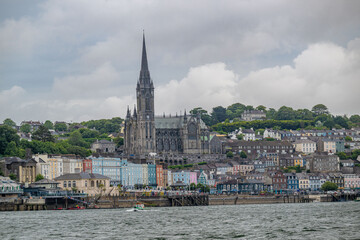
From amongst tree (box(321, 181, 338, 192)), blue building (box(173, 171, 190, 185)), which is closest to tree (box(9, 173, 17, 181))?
blue building (box(173, 171, 190, 185))

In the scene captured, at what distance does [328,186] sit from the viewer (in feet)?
528

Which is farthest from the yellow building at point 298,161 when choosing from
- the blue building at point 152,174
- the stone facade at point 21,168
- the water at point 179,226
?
the water at point 179,226

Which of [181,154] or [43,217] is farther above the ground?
[181,154]

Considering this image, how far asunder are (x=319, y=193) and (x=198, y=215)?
6552cm

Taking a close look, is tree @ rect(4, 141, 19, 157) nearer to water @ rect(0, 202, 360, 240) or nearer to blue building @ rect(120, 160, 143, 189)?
blue building @ rect(120, 160, 143, 189)

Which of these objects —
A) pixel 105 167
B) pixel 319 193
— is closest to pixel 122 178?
pixel 105 167

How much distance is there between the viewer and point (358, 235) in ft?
207

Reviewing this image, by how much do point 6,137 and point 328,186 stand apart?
6227cm

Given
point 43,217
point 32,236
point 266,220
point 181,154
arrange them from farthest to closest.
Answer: point 181,154 < point 43,217 < point 266,220 < point 32,236

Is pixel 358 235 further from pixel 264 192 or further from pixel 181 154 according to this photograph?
pixel 181 154

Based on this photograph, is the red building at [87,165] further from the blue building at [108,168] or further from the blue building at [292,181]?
the blue building at [292,181]

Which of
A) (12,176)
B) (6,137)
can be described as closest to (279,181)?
(6,137)

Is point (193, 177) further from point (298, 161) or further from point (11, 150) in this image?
point (11, 150)

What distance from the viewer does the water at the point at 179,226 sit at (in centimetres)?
6631
